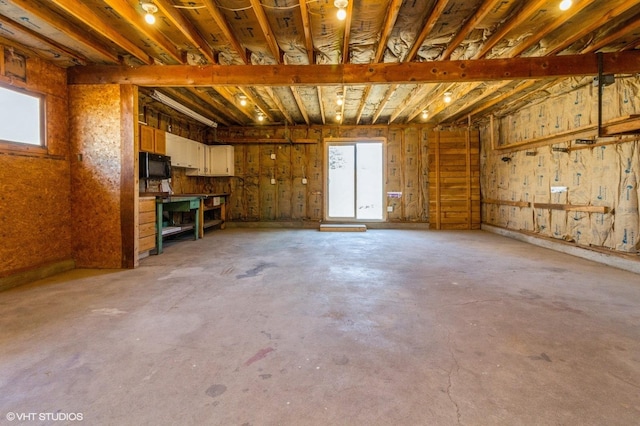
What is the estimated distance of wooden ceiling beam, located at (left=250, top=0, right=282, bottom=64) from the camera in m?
2.85

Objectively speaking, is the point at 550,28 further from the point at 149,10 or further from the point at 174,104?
the point at 174,104

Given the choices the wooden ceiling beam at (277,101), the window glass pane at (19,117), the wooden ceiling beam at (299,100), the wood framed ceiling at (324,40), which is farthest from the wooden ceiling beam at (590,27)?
the window glass pane at (19,117)

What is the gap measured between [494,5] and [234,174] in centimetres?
713

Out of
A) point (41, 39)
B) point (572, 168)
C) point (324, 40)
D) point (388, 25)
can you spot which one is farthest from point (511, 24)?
point (41, 39)

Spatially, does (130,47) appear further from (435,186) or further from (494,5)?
(435,186)

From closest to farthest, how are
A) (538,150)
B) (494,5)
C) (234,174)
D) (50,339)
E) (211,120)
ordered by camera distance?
(50,339) < (494,5) < (538,150) < (211,120) < (234,174)

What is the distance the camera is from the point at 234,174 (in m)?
8.49

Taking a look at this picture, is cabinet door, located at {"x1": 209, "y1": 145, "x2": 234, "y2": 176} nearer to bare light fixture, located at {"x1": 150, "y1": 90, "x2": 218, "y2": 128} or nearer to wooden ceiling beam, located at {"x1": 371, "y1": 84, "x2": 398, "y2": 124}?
bare light fixture, located at {"x1": 150, "y1": 90, "x2": 218, "y2": 128}

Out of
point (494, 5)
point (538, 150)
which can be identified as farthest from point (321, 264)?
point (538, 150)

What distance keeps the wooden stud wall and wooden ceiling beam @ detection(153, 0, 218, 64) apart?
20.6 feet

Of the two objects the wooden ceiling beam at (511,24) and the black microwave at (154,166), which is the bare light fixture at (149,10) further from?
the wooden ceiling beam at (511,24)

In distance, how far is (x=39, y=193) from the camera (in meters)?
3.68

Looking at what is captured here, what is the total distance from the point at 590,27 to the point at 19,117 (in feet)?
22.1

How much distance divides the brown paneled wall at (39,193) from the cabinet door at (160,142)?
1.68 metres
